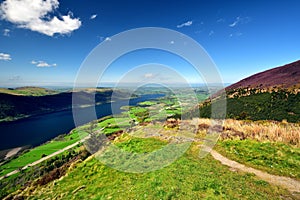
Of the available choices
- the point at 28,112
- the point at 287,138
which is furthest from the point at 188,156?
the point at 28,112

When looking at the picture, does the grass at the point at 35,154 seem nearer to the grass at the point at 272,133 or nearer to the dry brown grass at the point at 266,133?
the dry brown grass at the point at 266,133

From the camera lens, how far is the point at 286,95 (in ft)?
54.7

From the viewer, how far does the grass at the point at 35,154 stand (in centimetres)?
6062

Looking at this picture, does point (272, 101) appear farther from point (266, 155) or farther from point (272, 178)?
point (272, 178)

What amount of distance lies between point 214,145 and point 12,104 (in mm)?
199328

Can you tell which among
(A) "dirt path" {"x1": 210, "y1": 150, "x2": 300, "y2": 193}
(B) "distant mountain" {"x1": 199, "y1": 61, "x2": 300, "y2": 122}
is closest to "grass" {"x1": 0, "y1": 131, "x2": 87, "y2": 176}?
(B) "distant mountain" {"x1": 199, "y1": 61, "x2": 300, "y2": 122}

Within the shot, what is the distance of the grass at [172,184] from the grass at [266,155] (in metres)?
1.17

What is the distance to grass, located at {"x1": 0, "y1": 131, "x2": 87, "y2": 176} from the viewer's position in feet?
199

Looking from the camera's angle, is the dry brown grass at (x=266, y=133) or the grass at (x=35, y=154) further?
the grass at (x=35, y=154)

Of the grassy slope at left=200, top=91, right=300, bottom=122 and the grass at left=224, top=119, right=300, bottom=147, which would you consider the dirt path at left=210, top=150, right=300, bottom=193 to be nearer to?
the grass at left=224, top=119, right=300, bottom=147

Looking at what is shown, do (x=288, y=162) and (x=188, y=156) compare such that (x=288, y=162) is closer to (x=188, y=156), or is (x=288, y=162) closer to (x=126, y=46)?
(x=188, y=156)

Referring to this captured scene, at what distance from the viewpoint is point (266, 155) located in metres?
8.20

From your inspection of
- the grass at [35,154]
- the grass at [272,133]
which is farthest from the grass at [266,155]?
the grass at [35,154]

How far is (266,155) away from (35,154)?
82931mm
